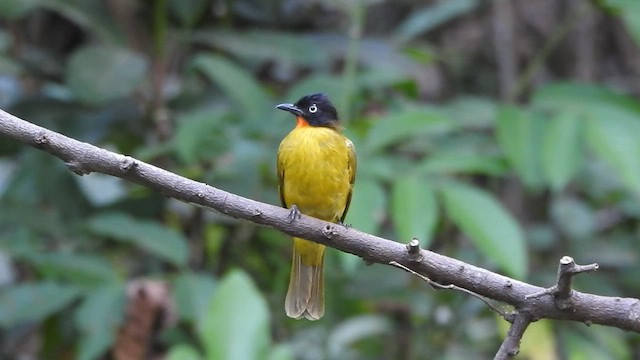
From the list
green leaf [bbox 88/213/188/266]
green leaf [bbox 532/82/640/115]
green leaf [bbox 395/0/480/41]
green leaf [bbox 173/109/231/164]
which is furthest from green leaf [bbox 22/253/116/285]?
green leaf [bbox 532/82/640/115]

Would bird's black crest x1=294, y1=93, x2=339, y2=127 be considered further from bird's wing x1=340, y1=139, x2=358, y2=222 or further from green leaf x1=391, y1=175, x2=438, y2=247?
green leaf x1=391, y1=175, x2=438, y2=247

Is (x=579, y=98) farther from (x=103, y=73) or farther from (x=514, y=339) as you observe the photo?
(x=514, y=339)

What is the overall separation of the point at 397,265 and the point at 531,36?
3.37m

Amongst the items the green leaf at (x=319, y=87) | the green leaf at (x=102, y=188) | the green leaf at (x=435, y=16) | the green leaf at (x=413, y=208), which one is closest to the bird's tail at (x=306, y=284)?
the green leaf at (x=413, y=208)

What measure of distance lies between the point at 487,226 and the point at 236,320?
0.88 m

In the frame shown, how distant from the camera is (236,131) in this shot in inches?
144

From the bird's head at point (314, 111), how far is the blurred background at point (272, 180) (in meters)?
0.20

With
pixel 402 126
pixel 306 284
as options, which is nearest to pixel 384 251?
pixel 306 284

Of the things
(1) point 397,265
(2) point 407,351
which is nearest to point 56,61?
(2) point 407,351

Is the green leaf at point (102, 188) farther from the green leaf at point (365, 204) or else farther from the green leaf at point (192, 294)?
the green leaf at point (365, 204)

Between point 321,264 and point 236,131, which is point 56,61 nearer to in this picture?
point 236,131

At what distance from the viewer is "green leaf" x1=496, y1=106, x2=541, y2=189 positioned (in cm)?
349

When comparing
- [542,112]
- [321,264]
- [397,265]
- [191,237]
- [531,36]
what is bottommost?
[397,265]

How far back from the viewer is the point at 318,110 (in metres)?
3.36
